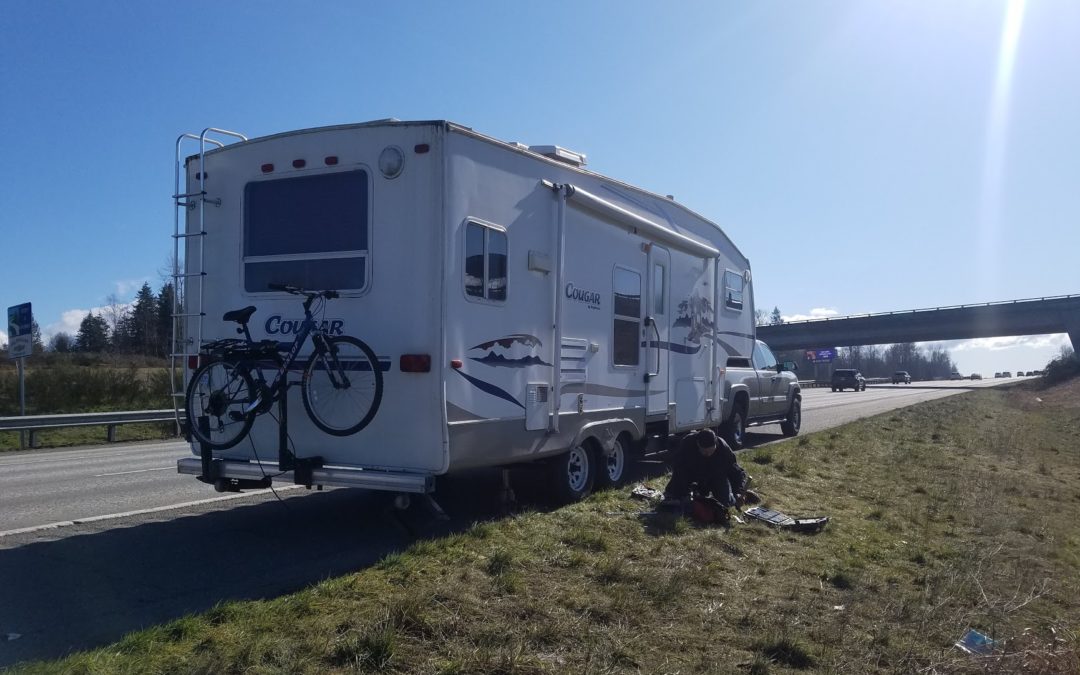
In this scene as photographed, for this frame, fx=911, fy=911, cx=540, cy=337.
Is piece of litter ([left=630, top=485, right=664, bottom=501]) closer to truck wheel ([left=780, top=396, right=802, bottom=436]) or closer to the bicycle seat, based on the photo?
the bicycle seat

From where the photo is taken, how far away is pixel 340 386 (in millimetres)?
7195

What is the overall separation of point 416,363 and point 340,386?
0.69 m

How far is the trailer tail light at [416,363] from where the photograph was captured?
6.96m

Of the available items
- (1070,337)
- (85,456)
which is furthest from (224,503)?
(1070,337)

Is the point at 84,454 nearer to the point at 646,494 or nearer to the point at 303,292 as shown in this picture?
the point at 303,292

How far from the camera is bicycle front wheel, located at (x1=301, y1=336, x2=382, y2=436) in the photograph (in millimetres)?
7113

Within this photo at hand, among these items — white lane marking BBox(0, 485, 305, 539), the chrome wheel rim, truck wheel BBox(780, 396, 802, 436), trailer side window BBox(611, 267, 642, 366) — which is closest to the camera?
white lane marking BBox(0, 485, 305, 539)

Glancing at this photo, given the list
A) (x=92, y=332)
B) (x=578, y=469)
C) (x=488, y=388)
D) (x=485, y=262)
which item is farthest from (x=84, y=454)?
(x=92, y=332)

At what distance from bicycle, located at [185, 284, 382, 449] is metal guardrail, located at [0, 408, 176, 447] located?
12.1 m


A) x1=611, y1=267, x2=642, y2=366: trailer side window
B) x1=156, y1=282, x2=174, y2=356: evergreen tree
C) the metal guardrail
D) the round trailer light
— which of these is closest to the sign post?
the metal guardrail

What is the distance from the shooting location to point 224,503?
30.6 feet

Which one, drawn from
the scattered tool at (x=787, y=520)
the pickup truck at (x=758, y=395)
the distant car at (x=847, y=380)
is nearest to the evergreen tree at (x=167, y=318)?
the scattered tool at (x=787, y=520)

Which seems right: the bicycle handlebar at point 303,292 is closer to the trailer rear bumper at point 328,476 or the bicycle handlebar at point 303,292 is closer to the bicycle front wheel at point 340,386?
the bicycle front wheel at point 340,386

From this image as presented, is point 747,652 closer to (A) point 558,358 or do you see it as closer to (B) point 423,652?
(B) point 423,652
